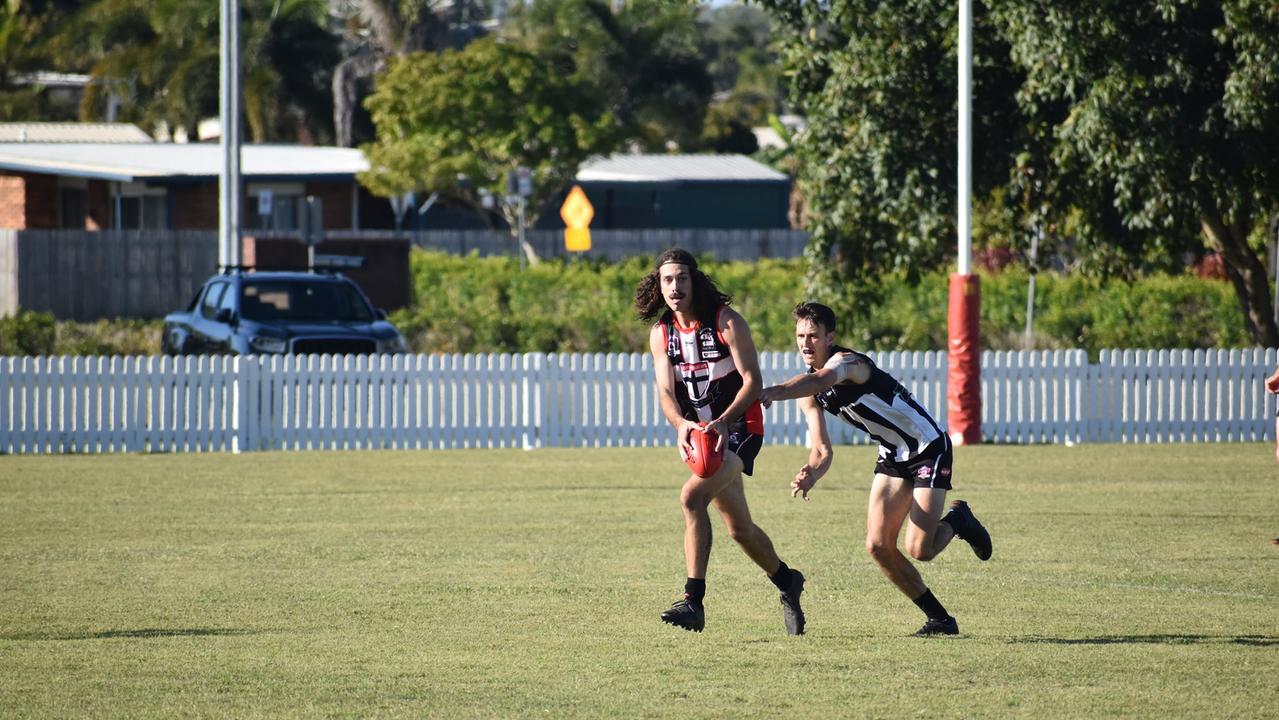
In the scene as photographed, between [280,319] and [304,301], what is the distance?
517mm

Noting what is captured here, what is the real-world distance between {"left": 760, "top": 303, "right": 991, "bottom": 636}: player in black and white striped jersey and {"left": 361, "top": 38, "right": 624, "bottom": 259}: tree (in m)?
41.0

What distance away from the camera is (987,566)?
1128 cm

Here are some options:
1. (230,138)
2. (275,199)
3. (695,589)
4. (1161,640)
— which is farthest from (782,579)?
(275,199)

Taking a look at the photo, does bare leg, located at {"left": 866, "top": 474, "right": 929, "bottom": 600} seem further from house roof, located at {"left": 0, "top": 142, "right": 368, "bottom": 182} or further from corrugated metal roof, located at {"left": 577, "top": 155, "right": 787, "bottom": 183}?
corrugated metal roof, located at {"left": 577, "top": 155, "right": 787, "bottom": 183}

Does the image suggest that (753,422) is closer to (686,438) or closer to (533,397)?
(686,438)

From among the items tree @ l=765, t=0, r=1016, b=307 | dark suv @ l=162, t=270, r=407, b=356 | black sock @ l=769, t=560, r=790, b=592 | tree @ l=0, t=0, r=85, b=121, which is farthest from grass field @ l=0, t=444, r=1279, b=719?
tree @ l=0, t=0, r=85, b=121

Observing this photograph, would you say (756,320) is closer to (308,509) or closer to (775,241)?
(308,509)

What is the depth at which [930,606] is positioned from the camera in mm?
8703

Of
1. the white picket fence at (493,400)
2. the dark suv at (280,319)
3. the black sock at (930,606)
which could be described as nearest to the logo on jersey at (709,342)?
the black sock at (930,606)

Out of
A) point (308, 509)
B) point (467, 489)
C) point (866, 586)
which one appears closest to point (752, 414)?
point (866, 586)

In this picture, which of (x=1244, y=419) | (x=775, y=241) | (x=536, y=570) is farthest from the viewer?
(x=775, y=241)

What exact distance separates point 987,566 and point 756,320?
21.1 m

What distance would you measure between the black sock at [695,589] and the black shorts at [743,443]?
0.57 metres

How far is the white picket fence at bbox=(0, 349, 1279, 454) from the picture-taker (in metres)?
19.9
